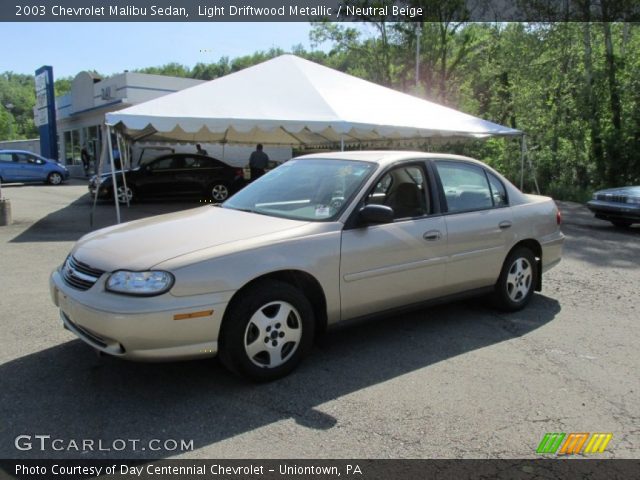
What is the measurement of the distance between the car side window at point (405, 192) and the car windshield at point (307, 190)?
0.26 meters

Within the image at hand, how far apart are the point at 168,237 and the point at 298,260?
94cm

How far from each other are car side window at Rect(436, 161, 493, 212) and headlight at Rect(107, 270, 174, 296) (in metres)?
2.64

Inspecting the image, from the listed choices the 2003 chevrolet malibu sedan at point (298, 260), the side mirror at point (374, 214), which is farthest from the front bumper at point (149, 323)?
the side mirror at point (374, 214)

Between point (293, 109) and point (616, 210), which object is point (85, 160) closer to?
point (293, 109)

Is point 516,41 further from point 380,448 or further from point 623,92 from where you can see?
point 380,448

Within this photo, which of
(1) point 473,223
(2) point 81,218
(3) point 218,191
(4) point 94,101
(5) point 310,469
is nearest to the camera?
(5) point 310,469

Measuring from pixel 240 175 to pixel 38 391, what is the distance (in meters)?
13.9

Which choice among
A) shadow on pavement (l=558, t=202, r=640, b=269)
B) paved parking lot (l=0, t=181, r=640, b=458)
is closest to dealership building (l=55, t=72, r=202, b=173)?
shadow on pavement (l=558, t=202, r=640, b=269)

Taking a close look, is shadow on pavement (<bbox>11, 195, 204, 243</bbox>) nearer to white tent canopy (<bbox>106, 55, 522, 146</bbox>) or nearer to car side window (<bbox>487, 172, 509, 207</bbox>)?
white tent canopy (<bbox>106, 55, 522, 146</bbox>)

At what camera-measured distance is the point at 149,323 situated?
3.21m

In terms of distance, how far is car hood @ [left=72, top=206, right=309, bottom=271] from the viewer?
3453 mm

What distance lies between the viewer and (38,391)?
357cm

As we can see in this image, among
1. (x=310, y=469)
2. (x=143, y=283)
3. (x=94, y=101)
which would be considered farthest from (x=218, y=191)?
(x=94, y=101)

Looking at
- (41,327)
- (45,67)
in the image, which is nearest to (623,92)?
(41,327)
